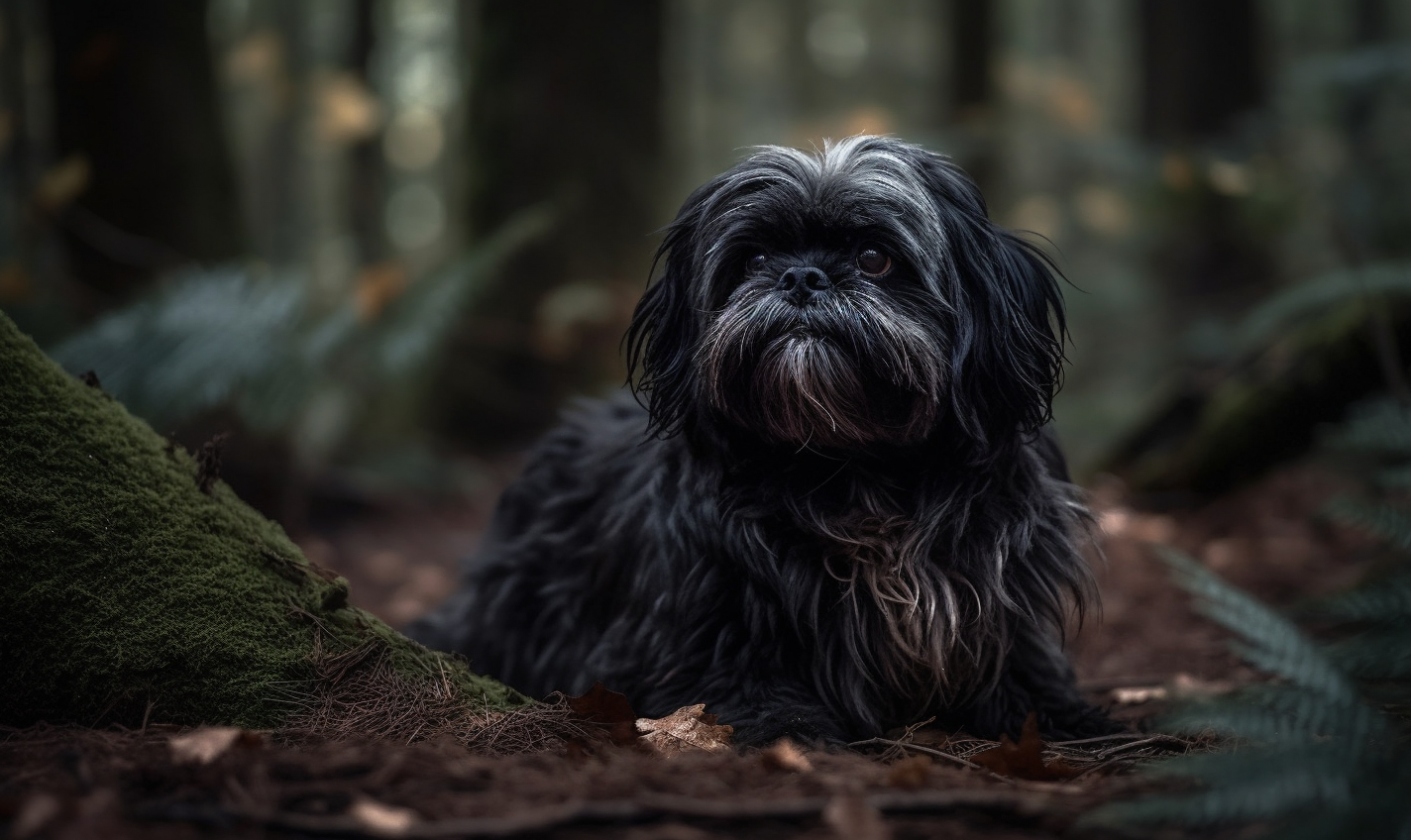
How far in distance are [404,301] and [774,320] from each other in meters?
4.19

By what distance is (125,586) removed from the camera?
2562mm

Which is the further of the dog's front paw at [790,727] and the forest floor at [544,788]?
the dog's front paw at [790,727]

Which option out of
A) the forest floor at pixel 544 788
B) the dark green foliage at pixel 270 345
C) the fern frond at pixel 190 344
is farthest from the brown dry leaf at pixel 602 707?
the fern frond at pixel 190 344

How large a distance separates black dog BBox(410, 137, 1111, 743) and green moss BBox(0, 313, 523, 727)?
893mm

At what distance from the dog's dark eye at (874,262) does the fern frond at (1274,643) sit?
4.24 ft

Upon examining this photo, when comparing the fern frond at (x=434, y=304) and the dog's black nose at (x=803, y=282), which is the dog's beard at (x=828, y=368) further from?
the fern frond at (x=434, y=304)

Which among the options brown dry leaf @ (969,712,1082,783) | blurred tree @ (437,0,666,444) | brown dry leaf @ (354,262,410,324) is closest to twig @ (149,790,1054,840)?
brown dry leaf @ (969,712,1082,783)

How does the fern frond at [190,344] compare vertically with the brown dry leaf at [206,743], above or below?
above

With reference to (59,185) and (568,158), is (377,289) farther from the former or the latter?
(568,158)

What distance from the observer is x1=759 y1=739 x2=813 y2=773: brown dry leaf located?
2273 millimetres

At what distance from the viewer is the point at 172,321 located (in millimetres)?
5305

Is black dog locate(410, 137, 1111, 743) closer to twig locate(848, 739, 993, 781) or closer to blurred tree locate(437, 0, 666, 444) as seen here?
twig locate(848, 739, 993, 781)

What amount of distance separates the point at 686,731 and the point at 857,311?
122 centimetres

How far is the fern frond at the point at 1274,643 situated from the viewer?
80.6 inches
